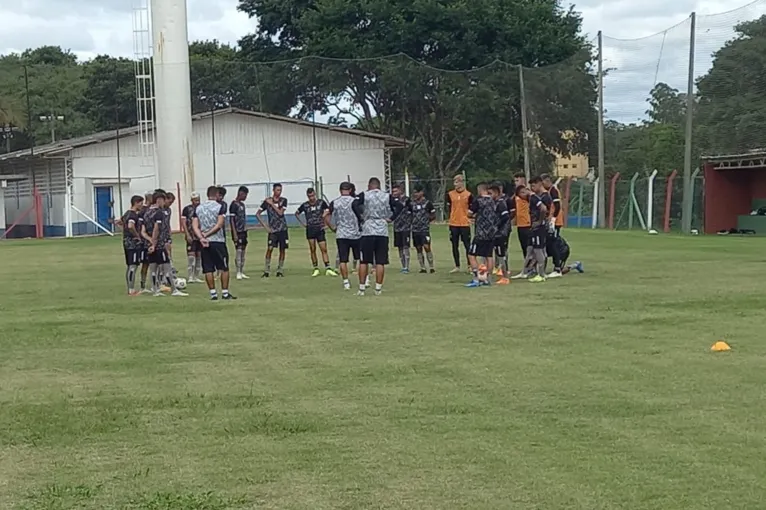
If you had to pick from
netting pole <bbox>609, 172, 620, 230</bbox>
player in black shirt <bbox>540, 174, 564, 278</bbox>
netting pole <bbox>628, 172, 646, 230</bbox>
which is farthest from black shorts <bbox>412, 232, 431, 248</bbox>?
netting pole <bbox>609, 172, 620, 230</bbox>

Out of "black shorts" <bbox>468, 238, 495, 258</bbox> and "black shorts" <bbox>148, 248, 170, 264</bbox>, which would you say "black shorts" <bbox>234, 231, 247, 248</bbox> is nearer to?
"black shorts" <bbox>148, 248, 170, 264</bbox>

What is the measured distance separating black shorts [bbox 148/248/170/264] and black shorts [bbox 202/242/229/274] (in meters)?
1.43

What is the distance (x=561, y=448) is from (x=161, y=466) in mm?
2497

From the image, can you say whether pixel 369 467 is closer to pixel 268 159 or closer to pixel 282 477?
pixel 282 477

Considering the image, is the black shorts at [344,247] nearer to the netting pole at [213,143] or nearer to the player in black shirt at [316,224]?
the player in black shirt at [316,224]

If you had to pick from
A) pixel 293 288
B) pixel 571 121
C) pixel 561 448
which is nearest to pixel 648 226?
pixel 571 121

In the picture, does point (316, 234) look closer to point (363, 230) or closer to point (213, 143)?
point (363, 230)

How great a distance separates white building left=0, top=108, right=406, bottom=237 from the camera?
162 feet

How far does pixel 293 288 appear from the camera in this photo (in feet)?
62.9

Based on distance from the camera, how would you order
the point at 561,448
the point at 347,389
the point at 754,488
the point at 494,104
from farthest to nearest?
the point at 494,104
the point at 347,389
the point at 561,448
the point at 754,488

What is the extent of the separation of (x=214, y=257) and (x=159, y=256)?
1.69 m

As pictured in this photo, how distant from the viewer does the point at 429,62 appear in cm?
5534

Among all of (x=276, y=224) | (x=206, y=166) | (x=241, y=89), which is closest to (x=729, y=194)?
(x=276, y=224)

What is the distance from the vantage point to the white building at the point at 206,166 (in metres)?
49.3
